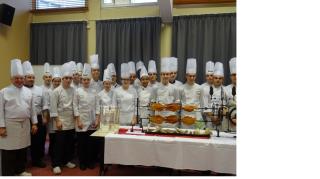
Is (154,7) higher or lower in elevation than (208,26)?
higher

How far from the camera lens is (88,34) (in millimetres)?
4957

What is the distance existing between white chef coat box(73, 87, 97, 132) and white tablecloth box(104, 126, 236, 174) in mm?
777

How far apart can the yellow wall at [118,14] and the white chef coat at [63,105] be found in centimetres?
211

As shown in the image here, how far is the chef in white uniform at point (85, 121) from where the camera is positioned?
298cm

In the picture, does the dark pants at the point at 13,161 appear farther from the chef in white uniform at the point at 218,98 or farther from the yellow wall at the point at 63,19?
the yellow wall at the point at 63,19

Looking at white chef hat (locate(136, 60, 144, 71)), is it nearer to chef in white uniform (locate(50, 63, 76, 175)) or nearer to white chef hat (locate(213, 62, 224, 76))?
white chef hat (locate(213, 62, 224, 76))

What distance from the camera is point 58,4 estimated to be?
5117 mm

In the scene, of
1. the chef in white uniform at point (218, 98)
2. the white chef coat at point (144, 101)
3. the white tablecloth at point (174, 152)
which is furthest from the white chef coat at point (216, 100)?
the white chef coat at point (144, 101)

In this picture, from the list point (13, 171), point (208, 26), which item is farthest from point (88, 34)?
point (13, 171)

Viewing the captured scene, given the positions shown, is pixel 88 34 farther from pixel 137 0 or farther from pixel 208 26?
pixel 208 26

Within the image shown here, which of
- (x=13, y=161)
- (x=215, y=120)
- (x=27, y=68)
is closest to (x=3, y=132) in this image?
(x=13, y=161)

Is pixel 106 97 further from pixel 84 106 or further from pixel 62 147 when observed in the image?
pixel 62 147

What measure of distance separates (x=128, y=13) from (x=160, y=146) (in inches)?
126

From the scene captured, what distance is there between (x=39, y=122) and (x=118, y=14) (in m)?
2.46
